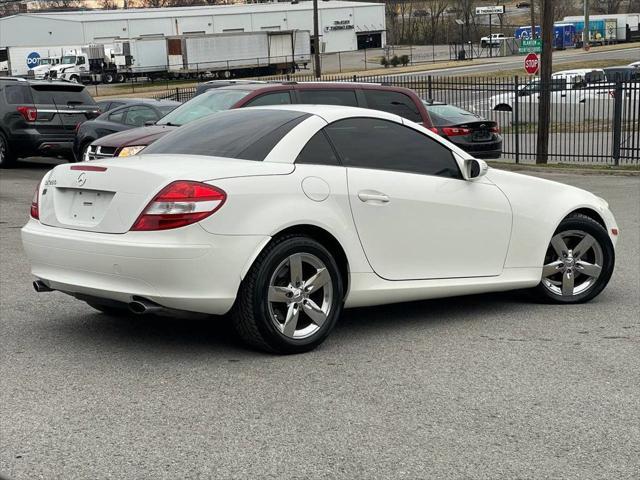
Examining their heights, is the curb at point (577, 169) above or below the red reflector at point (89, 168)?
below

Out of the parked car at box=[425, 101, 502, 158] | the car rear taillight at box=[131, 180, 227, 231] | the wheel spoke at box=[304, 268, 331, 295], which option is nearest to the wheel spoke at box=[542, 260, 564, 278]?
the wheel spoke at box=[304, 268, 331, 295]

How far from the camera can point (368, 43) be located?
10412cm

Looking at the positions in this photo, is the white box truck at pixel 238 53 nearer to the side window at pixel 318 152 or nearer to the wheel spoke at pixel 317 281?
the side window at pixel 318 152

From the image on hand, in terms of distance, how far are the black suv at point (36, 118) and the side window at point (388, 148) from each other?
14.2 m

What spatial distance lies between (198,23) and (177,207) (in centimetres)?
8940

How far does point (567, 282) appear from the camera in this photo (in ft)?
24.6

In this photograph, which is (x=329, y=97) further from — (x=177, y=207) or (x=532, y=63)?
(x=532, y=63)

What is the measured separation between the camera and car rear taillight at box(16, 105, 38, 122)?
19562mm

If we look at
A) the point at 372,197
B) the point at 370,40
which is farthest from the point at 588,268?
the point at 370,40

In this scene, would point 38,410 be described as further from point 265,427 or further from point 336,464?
point 336,464

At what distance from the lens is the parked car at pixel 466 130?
19906 millimetres

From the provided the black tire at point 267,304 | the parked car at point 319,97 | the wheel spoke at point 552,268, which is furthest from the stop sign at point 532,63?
the black tire at point 267,304

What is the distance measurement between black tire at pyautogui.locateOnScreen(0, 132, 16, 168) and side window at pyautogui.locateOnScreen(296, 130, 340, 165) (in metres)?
15.0

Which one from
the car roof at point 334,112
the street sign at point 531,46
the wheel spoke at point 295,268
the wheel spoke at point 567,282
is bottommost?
the wheel spoke at point 567,282
